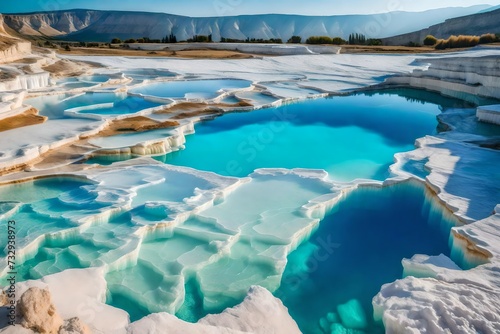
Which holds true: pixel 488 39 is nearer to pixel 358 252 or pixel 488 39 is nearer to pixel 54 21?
pixel 358 252

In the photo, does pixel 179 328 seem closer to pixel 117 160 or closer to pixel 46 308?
pixel 46 308

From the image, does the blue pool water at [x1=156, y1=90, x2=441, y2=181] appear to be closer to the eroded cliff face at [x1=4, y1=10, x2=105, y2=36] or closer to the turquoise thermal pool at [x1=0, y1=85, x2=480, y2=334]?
the turquoise thermal pool at [x1=0, y1=85, x2=480, y2=334]

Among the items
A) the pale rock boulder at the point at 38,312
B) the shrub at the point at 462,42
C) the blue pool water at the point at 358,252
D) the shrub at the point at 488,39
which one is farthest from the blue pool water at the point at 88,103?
the shrub at the point at 488,39

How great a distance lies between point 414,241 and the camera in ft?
13.4

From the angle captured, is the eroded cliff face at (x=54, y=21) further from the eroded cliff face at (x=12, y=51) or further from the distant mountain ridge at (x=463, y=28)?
the distant mountain ridge at (x=463, y=28)

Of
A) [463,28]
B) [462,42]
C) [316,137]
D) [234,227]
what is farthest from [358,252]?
[463,28]

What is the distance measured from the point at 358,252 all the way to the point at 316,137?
4.04m

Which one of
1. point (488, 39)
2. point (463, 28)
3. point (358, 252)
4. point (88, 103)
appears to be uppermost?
point (463, 28)

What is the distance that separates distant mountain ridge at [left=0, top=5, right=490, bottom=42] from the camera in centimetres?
5725

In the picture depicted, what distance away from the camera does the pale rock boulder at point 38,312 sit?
2.06 m

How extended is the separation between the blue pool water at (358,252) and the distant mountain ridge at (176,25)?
53258 mm

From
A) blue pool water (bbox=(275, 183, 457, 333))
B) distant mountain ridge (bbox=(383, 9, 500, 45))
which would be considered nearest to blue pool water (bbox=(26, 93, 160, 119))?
blue pool water (bbox=(275, 183, 457, 333))

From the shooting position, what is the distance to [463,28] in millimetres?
32156

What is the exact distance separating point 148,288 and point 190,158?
3399 mm
